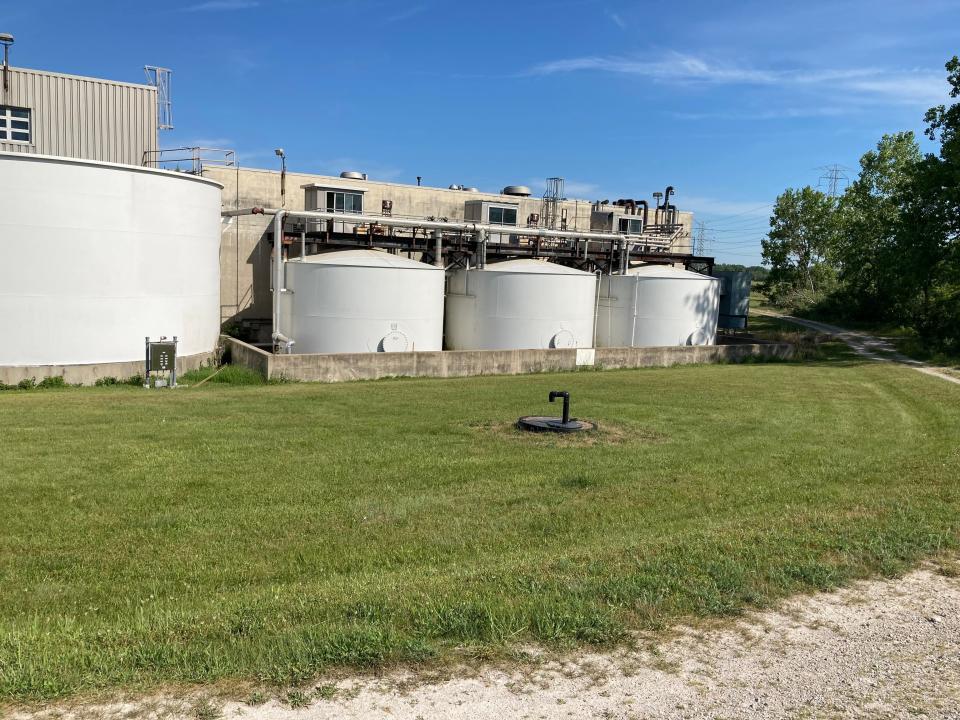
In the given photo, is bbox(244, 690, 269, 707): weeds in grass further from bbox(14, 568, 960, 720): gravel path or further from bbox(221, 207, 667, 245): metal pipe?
bbox(221, 207, 667, 245): metal pipe

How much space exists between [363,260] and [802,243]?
4200 cm

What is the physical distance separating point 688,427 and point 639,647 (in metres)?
8.96

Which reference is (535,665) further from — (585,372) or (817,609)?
(585,372)

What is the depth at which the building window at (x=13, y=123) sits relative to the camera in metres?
24.7

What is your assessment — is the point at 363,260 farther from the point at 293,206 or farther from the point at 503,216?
the point at 503,216

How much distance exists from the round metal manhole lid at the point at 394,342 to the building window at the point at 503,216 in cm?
1291

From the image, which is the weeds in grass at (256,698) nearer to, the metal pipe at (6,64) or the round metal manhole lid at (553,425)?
the round metal manhole lid at (553,425)

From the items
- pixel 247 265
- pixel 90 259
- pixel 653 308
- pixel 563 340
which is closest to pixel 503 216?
pixel 653 308

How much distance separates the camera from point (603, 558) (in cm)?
663

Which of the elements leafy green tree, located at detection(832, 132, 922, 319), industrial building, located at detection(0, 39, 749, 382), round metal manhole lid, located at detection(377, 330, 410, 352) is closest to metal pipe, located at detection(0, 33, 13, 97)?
industrial building, located at detection(0, 39, 749, 382)

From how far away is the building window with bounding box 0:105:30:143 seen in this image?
24656 mm

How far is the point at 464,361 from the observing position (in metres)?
24.4

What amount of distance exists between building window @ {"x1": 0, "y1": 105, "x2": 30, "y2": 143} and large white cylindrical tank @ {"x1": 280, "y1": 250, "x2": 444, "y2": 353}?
907 centimetres

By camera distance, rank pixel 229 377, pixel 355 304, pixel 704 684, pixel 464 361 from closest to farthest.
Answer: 1. pixel 704 684
2. pixel 229 377
3. pixel 464 361
4. pixel 355 304
